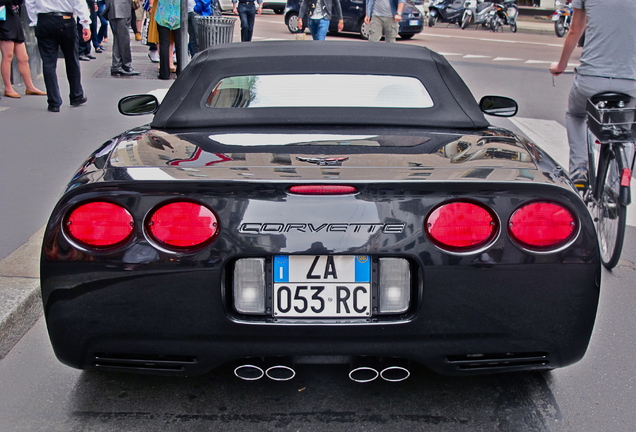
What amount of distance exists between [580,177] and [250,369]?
3.44m

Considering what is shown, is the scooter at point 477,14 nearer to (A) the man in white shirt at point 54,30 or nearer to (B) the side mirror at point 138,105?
(A) the man in white shirt at point 54,30

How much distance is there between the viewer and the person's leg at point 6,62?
10.2m

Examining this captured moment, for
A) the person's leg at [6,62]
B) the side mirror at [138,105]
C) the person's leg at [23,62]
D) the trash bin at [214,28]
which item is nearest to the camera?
the side mirror at [138,105]

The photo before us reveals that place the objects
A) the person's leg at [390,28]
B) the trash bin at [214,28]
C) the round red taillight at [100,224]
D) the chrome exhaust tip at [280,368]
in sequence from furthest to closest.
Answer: the person's leg at [390,28]
the trash bin at [214,28]
the chrome exhaust tip at [280,368]
the round red taillight at [100,224]

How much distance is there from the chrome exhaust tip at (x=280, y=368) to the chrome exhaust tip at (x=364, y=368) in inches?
8.6

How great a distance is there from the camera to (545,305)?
8.90 feet

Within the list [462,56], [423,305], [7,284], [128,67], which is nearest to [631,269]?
[423,305]

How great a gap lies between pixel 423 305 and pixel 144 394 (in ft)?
4.11

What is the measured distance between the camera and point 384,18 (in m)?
14.3

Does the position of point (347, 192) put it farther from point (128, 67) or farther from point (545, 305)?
point (128, 67)

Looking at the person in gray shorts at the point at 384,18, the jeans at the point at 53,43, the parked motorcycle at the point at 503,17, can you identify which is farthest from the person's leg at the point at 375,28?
the parked motorcycle at the point at 503,17

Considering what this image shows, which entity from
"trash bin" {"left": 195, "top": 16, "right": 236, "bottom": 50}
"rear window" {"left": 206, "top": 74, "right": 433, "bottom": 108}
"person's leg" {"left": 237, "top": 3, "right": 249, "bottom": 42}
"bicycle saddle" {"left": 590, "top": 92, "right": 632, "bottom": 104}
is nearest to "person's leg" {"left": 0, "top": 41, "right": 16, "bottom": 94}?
"trash bin" {"left": 195, "top": 16, "right": 236, "bottom": 50}

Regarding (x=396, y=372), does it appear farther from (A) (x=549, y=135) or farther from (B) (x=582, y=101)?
(A) (x=549, y=135)

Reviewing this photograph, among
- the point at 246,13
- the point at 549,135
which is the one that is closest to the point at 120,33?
the point at 246,13
